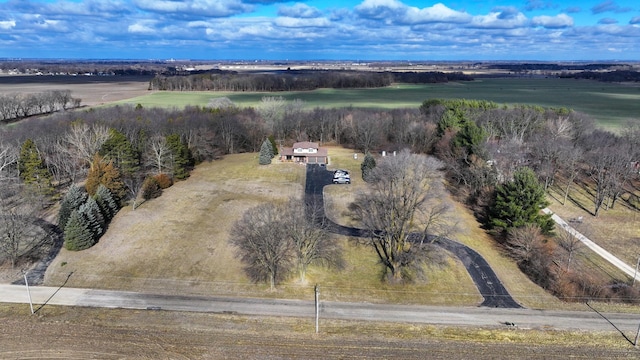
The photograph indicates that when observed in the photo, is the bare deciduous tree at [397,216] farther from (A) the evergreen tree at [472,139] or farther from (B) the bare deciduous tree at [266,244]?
(A) the evergreen tree at [472,139]

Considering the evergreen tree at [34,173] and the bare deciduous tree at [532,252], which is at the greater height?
the evergreen tree at [34,173]

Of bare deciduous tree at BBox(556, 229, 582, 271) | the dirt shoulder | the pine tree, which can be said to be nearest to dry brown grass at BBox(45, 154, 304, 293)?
the pine tree

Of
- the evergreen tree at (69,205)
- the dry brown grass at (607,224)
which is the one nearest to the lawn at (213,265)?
the evergreen tree at (69,205)

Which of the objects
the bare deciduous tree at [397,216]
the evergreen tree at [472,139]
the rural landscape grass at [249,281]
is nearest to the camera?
the rural landscape grass at [249,281]

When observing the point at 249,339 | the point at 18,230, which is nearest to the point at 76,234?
the point at 18,230

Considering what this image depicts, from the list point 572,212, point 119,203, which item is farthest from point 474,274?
point 119,203

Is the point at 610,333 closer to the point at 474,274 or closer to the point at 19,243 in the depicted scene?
the point at 474,274
